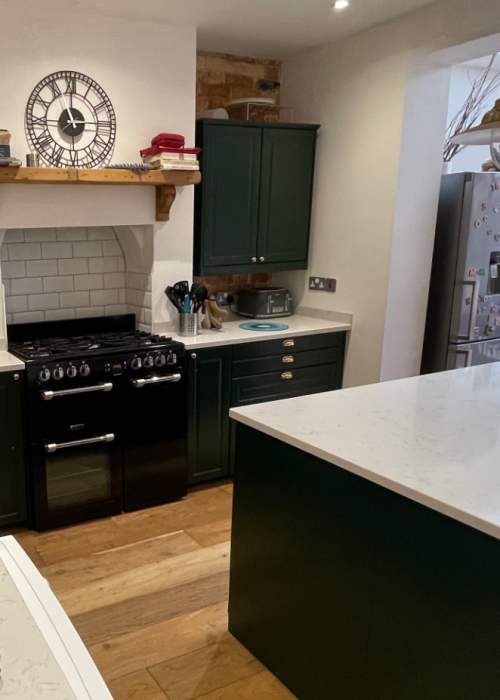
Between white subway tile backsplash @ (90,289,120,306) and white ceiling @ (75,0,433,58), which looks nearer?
white ceiling @ (75,0,433,58)

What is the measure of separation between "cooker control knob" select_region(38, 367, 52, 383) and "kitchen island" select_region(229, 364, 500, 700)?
1185mm

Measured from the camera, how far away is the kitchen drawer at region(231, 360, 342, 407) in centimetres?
381

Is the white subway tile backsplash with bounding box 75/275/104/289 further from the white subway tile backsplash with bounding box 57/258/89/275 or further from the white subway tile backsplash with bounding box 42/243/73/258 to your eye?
the white subway tile backsplash with bounding box 42/243/73/258

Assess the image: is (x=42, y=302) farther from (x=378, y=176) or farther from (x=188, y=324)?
(x=378, y=176)

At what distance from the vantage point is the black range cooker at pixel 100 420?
10.3 ft

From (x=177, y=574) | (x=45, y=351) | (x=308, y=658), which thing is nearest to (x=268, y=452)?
(x=308, y=658)

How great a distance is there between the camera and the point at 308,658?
2.10m

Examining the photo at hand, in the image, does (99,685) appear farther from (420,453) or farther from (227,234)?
(227,234)

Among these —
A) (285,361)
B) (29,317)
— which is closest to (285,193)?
(285,361)

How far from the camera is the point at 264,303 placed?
4320 millimetres

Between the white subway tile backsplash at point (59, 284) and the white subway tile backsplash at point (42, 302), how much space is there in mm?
41

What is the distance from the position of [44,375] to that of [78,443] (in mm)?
409

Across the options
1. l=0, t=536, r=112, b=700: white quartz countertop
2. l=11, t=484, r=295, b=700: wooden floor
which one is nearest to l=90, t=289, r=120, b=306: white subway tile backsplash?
l=11, t=484, r=295, b=700: wooden floor

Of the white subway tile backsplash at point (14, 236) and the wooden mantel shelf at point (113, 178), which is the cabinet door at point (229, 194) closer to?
the wooden mantel shelf at point (113, 178)
